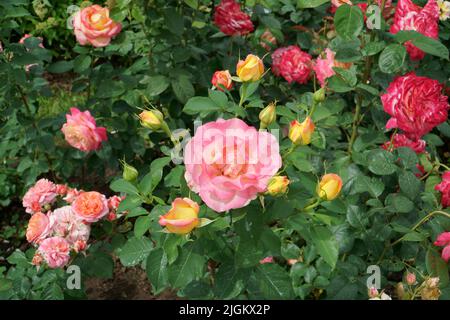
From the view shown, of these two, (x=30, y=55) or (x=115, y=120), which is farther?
(x=115, y=120)

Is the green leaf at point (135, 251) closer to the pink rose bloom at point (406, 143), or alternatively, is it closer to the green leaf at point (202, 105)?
the green leaf at point (202, 105)

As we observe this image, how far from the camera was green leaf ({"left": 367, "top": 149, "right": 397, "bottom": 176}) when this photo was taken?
1291 mm

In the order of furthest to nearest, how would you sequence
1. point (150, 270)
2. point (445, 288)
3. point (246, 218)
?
point (445, 288) < point (150, 270) < point (246, 218)

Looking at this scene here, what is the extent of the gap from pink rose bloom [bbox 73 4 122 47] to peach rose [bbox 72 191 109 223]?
0.59 metres

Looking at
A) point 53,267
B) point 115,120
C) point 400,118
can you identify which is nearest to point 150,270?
point 53,267

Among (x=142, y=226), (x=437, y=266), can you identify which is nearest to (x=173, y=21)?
(x=142, y=226)

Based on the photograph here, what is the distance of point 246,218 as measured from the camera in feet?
3.23

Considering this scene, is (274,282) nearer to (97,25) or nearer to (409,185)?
(409,185)

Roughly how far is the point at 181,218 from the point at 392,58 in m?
0.72

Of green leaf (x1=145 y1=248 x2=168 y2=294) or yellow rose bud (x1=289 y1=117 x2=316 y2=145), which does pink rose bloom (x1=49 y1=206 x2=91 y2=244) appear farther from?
yellow rose bud (x1=289 y1=117 x2=316 y2=145)

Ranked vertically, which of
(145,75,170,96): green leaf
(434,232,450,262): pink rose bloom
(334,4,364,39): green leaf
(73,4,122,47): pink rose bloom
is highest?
(334,4,364,39): green leaf

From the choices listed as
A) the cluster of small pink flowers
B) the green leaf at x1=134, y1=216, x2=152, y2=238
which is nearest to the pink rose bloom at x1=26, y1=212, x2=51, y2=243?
the cluster of small pink flowers

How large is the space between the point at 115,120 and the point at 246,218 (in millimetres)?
1130

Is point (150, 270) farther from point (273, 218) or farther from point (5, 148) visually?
point (5, 148)
